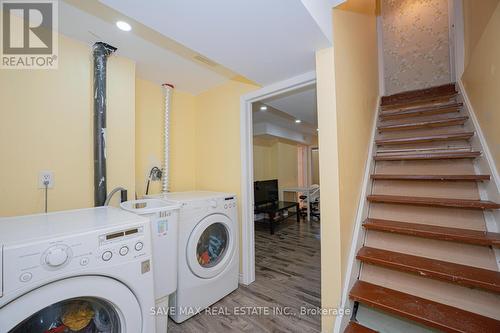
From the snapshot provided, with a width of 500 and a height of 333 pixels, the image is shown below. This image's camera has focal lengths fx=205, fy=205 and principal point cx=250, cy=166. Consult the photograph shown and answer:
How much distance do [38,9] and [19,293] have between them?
5.42 feet

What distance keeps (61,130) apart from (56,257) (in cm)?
114

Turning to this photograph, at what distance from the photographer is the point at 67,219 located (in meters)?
1.12

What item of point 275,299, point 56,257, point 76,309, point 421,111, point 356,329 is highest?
point 421,111

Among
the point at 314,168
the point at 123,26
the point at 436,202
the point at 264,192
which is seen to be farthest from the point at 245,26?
the point at 314,168

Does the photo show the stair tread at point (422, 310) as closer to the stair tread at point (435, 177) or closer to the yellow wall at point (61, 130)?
the stair tread at point (435, 177)

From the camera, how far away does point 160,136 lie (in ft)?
7.54

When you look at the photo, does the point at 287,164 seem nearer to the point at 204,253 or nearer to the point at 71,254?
the point at 204,253

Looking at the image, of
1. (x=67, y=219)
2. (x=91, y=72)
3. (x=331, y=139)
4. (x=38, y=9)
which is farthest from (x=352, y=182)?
(x=38, y=9)

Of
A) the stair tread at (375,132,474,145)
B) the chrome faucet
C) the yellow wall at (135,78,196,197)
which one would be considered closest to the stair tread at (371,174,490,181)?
the stair tread at (375,132,474,145)

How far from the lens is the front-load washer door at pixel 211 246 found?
5.50 ft

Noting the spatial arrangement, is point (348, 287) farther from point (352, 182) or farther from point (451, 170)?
point (451, 170)

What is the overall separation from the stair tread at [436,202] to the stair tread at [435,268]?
392 millimetres

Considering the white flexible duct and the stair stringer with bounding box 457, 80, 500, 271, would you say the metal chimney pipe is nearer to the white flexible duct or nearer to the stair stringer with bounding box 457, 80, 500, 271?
the white flexible duct

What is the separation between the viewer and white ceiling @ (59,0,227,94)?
4.55ft
